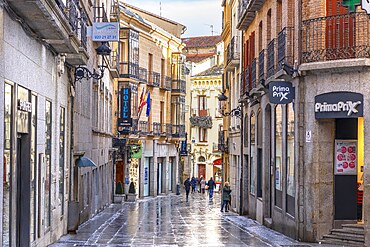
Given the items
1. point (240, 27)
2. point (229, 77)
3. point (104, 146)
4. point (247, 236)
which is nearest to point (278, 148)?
point (247, 236)

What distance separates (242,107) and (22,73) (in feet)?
73.3

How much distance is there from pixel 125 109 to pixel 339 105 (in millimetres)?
31941

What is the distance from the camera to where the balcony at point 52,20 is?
13602mm

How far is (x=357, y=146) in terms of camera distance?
2091 cm

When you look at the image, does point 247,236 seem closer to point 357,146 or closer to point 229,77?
point 357,146

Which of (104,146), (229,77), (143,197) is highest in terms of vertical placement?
(229,77)

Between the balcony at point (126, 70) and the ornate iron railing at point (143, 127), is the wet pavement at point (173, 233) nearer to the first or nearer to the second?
the balcony at point (126, 70)

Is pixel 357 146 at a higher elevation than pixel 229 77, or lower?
lower

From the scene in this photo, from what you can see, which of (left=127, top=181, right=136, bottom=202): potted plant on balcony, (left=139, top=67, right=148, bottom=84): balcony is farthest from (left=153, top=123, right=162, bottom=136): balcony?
(left=127, top=181, right=136, bottom=202): potted plant on balcony

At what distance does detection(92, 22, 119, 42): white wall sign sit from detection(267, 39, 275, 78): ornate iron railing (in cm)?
501

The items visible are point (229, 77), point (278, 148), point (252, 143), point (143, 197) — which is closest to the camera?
point (278, 148)

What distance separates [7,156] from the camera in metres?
13.6

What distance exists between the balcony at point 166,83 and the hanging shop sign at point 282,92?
132 feet

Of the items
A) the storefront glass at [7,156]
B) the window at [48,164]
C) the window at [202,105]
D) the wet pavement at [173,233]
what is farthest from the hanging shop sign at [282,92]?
the window at [202,105]
